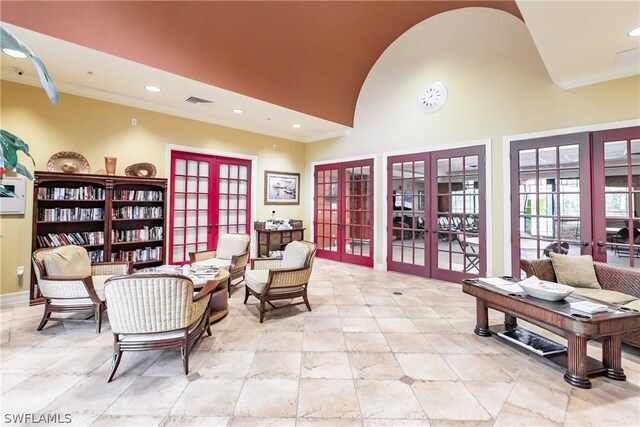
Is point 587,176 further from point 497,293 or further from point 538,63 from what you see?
point 497,293

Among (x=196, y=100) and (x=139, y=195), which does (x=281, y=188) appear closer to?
(x=196, y=100)

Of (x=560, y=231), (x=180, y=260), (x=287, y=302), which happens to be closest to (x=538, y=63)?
(x=560, y=231)

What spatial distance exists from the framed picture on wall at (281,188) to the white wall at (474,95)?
76.4 inches

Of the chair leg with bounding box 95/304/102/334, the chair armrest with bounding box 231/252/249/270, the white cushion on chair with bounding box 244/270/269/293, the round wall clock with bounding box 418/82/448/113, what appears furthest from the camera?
the round wall clock with bounding box 418/82/448/113

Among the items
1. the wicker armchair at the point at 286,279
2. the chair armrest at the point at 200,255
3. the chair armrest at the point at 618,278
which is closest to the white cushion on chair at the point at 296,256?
the wicker armchair at the point at 286,279

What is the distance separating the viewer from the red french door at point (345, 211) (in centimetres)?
632

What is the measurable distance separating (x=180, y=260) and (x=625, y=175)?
692cm

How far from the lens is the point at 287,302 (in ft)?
13.5

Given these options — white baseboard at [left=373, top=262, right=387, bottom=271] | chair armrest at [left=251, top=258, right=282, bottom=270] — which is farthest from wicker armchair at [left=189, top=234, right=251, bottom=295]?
white baseboard at [left=373, top=262, right=387, bottom=271]

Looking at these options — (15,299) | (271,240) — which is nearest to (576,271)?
(271,240)

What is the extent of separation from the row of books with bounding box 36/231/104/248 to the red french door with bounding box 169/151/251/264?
1233 mm

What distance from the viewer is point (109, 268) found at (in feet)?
12.4

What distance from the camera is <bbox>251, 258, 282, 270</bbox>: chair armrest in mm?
4264

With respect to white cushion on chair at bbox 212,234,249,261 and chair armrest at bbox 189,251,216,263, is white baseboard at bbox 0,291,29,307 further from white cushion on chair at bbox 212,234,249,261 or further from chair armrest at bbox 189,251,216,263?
white cushion on chair at bbox 212,234,249,261
